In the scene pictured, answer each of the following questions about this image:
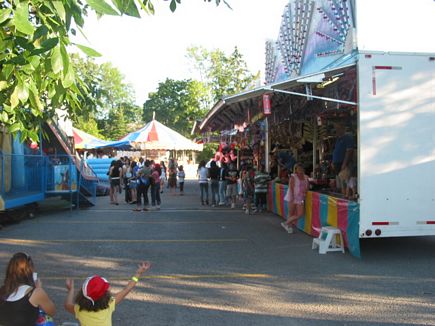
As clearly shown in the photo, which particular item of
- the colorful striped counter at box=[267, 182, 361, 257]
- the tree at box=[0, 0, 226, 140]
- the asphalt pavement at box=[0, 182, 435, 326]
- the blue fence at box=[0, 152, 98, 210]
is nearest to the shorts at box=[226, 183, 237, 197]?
the asphalt pavement at box=[0, 182, 435, 326]

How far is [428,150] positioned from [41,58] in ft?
21.3

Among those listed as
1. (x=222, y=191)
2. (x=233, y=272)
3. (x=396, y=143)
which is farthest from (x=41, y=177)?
(x=396, y=143)

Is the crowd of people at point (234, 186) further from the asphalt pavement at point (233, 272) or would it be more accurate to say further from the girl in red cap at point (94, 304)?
the girl in red cap at point (94, 304)

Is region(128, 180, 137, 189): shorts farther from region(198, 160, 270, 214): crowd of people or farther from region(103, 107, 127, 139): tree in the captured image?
region(103, 107, 127, 139): tree

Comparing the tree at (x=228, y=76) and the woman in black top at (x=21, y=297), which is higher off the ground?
the tree at (x=228, y=76)

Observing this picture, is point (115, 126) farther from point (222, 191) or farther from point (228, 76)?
point (222, 191)

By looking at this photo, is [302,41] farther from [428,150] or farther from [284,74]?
[428,150]

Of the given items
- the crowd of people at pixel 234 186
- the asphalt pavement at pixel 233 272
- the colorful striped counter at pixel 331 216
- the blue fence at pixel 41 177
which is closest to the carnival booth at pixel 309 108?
the colorful striped counter at pixel 331 216

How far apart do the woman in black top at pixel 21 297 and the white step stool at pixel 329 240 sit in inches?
207

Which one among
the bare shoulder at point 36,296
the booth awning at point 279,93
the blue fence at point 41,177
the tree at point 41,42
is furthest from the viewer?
the blue fence at point 41,177

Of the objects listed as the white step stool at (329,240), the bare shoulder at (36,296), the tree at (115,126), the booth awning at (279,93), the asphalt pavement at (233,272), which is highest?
the tree at (115,126)

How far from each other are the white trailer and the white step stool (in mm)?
833

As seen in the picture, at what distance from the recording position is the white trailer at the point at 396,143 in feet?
24.0

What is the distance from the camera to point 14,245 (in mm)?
8891
